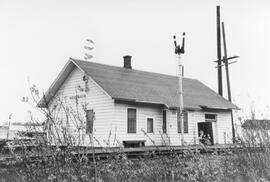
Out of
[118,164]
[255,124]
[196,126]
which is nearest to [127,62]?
[196,126]

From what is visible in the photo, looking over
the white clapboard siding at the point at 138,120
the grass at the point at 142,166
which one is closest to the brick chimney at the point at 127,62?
the white clapboard siding at the point at 138,120

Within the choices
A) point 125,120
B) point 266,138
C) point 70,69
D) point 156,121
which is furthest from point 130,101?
point 266,138

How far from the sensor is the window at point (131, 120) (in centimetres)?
1798

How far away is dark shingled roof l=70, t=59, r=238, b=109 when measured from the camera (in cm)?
1811

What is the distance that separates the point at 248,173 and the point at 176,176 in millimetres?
1041

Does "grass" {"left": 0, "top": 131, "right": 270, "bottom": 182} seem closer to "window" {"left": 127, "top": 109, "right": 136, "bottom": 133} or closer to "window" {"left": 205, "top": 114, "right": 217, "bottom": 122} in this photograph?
"window" {"left": 127, "top": 109, "right": 136, "bottom": 133}

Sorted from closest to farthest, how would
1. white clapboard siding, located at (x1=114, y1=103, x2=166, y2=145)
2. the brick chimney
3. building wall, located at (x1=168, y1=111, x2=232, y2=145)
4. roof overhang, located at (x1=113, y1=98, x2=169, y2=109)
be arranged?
roof overhang, located at (x1=113, y1=98, x2=169, y2=109)
white clapboard siding, located at (x1=114, y1=103, x2=166, y2=145)
building wall, located at (x1=168, y1=111, x2=232, y2=145)
the brick chimney

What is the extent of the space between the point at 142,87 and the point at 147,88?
434mm

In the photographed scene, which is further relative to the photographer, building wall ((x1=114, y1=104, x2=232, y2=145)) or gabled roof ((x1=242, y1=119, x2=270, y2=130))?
building wall ((x1=114, y1=104, x2=232, y2=145))

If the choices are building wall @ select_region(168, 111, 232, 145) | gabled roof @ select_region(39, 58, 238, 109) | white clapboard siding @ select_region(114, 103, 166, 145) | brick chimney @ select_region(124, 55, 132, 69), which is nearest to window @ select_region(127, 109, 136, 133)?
white clapboard siding @ select_region(114, 103, 166, 145)

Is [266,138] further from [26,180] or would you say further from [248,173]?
[26,180]

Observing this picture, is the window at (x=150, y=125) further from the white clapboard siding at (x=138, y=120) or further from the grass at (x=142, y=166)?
the grass at (x=142, y=166)

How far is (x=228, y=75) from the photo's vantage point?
26062 mm

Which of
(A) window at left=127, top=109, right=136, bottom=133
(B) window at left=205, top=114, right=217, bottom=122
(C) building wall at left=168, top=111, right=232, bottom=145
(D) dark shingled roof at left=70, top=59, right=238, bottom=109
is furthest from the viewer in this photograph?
(B) window at left=205, top=114, right=217, bottom=122
